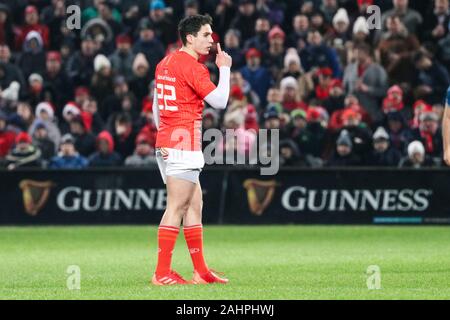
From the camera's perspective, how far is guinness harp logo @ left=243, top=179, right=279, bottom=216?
2047 cm

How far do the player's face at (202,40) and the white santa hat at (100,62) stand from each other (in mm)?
12676

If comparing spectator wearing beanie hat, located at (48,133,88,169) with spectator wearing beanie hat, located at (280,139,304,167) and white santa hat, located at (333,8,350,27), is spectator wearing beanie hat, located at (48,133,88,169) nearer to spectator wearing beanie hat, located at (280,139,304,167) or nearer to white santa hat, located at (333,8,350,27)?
spectator wearing beanie hat, located at (280,139,304,167)

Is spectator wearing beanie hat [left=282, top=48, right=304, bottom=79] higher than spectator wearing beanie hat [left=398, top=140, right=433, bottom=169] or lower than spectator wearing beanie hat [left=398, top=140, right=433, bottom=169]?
higher

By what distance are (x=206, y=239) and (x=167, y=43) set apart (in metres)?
7.75

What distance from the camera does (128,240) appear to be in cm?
1803

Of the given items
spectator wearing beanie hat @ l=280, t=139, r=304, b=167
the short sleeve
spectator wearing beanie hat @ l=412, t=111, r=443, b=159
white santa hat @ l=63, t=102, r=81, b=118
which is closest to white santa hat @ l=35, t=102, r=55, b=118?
white santa hat @ l=63, t=102, r=81, b=118

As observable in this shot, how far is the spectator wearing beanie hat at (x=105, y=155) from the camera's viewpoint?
21.5 meters

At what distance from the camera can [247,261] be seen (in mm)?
14398

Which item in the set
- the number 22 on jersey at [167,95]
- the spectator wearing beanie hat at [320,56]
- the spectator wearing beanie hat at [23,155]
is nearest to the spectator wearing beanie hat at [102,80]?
the spectator wearing beanie hat at [23,155]

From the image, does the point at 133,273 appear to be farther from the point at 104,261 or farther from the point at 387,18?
the point at 387,18

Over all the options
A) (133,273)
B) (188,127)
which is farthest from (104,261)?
(188,127)

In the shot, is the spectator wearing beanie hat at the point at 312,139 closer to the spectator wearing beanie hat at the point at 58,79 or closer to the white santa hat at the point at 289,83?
the white santa hat at the point at 289,83

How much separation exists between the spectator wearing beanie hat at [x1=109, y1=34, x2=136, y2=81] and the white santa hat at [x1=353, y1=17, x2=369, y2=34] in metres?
4.13

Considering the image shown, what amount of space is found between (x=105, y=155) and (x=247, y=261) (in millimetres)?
7664
